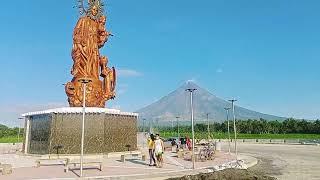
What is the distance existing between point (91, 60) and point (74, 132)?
7.07 meters

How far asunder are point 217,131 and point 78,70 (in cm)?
7388

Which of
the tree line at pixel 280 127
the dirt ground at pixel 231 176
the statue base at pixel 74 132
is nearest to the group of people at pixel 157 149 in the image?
the dirt ground at pixel 231 176

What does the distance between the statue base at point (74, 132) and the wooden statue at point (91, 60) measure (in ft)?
10.7

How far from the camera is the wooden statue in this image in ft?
91.9

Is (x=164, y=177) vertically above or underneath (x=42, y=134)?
underneath

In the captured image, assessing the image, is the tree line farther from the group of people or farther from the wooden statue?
the group of people

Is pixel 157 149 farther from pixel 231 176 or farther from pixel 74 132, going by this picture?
pixel 74 132

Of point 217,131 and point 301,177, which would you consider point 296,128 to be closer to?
point 217,131

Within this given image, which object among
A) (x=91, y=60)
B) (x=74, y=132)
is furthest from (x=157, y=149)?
(x=91, y=60)

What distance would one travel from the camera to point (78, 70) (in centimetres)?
2808

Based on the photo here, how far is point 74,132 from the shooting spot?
78.6ft

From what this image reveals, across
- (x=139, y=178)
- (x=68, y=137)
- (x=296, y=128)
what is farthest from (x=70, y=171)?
(x=296, y=128)

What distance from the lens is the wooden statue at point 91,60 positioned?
1102 inches

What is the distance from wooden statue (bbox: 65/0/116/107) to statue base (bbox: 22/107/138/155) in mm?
3255
